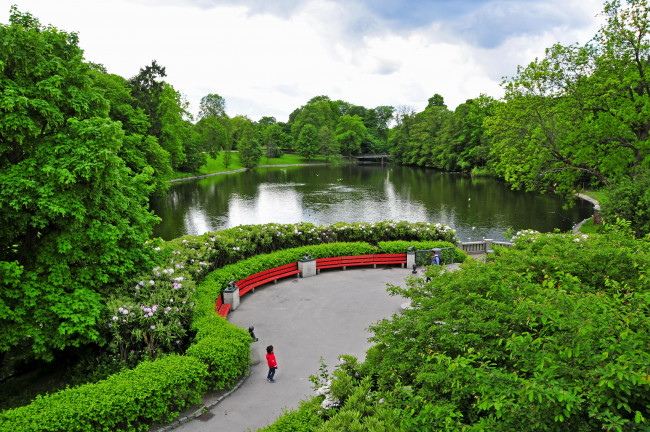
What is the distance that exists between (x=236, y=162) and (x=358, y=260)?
78893 millimetres

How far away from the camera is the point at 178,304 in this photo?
36.3ft

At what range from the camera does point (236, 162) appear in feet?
305

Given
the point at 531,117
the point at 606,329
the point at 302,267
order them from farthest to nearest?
the point at 531,117 → the point at 302,267 → the point at 606,329

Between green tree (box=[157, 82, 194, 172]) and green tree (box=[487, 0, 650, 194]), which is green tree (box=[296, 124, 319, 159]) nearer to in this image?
green tree (box=[157, 82, 194, 172])

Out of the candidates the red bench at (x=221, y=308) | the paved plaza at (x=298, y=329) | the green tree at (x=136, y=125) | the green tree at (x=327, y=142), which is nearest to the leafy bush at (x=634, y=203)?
the paved plaza at (x=298, y=329)

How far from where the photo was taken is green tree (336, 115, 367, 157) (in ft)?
360

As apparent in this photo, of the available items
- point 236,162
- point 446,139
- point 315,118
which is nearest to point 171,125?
point 236,162

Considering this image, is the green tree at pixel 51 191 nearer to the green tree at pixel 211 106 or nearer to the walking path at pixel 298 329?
the walking path at pixel 298 329

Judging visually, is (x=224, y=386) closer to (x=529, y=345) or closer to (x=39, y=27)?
(x=529, y=345)

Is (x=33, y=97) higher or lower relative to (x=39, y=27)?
lower

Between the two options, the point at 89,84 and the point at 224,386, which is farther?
the point at 89,84

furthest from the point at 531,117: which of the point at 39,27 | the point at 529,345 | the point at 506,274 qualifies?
the point at 39,27

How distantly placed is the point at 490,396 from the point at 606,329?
1690 millimetres

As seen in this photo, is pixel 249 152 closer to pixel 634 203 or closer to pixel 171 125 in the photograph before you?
pixel 171 125
